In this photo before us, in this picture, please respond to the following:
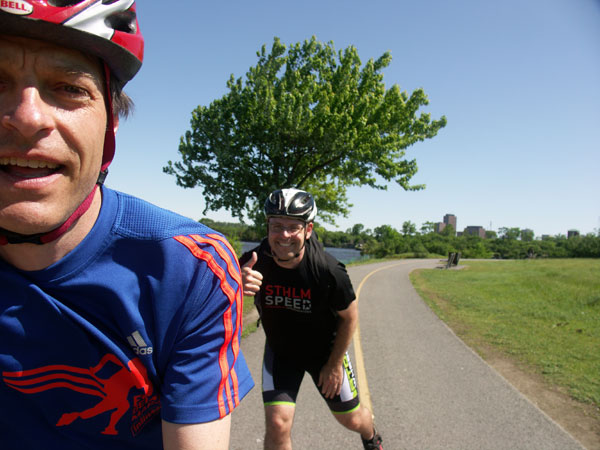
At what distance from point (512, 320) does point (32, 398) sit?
12363 millimetres

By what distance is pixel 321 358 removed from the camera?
3756 millimetres

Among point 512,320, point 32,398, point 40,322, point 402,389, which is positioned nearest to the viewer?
point 40,322

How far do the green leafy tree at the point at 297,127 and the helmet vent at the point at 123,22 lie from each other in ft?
43.6

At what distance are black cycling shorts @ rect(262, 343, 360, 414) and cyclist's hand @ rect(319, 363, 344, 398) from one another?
5 centimetres

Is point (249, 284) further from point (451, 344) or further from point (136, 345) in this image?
point (451, 344)

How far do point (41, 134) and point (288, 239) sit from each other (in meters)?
2.81

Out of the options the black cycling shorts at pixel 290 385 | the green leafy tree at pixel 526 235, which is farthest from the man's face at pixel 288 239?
the green leafy tree at pixel 526 235

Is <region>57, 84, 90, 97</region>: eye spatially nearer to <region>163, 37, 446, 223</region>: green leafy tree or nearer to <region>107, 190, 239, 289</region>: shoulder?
<region>107, 190, 239, 289</region>: shoulder

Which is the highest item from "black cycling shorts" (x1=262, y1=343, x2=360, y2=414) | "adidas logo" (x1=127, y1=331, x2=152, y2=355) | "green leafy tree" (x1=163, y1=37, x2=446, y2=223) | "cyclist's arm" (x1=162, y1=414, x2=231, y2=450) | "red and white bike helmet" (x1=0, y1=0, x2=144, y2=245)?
"green leafy tree" (x1=163, y1=37, x2=446, y2=223)

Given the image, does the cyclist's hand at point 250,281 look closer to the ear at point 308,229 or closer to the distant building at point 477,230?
the ear at point 308,229

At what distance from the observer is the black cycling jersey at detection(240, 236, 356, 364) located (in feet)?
11.8

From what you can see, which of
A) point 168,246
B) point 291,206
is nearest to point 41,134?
point 168,246

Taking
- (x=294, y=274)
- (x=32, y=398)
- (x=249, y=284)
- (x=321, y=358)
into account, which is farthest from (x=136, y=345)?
(x=321, y=358)

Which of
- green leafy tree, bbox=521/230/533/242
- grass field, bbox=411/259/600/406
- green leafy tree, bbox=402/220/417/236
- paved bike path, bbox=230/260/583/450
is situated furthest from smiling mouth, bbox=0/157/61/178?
green leafy tree, bbox=521/230/533/242
